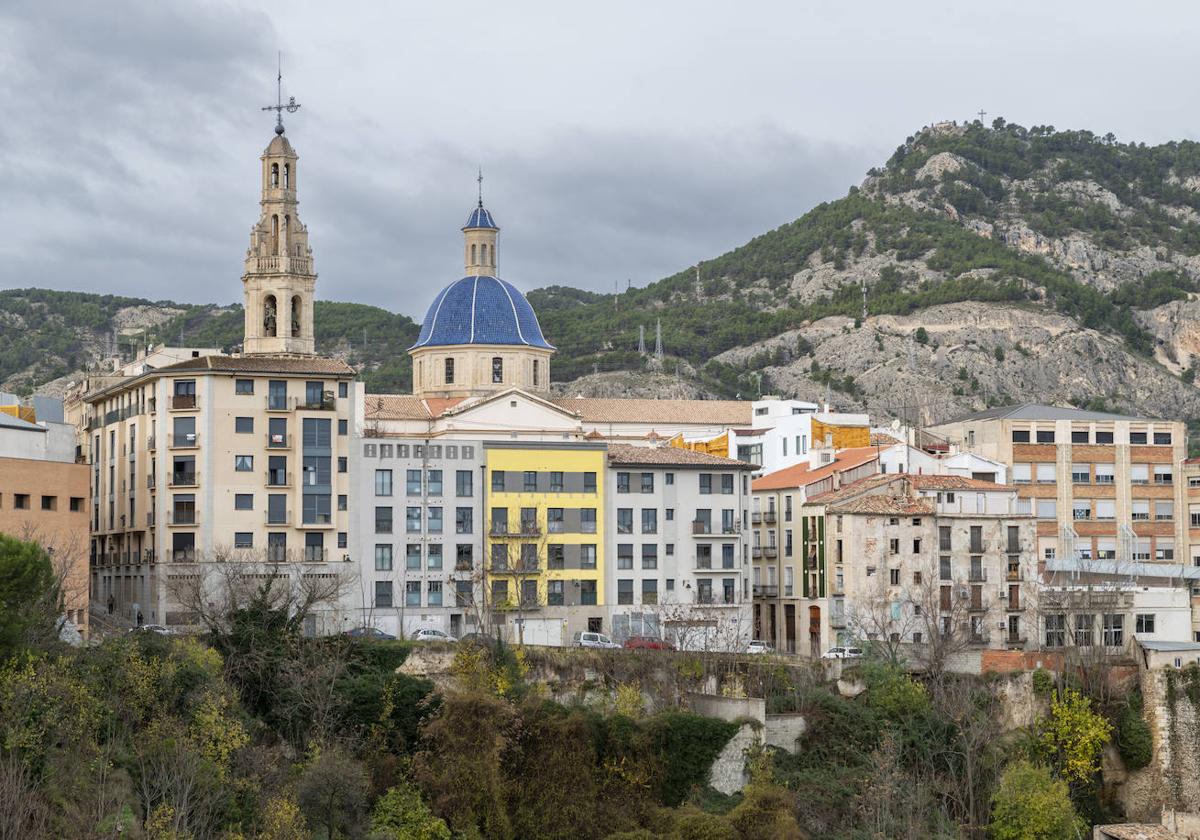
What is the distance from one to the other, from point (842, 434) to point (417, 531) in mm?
28178

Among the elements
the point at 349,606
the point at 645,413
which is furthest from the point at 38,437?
the point at 645,413

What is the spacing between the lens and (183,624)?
244ft

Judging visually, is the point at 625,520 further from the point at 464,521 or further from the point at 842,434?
the point at 842,434

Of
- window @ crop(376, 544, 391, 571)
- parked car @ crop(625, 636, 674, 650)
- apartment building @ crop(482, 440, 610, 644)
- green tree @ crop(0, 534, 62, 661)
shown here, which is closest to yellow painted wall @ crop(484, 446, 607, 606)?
apartment building @ crop(482, 440, 610, 644)

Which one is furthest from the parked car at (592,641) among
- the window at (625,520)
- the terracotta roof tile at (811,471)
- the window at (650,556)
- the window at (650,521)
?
the terracotta roof tile at (811,471)

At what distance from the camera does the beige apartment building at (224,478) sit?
7894 cm

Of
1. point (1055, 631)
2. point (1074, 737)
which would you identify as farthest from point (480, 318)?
point (1074, 737)

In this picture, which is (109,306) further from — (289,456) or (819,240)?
(289,456)

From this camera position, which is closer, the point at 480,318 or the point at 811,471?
the point at 811,471

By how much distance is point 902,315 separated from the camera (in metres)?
157

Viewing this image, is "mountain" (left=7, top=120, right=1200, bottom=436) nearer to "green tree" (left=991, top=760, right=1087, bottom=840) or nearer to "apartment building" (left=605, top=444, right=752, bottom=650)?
"apartment building" (left=605, top=444, right=752, bottom=650)

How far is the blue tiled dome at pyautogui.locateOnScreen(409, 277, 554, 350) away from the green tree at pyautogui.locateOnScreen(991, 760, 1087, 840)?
43.7m

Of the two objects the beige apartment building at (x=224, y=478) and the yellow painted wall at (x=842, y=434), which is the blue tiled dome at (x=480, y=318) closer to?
the yellow painted wall at (x=842, y=434)

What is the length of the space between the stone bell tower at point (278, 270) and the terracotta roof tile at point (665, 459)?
16118 millimetres
